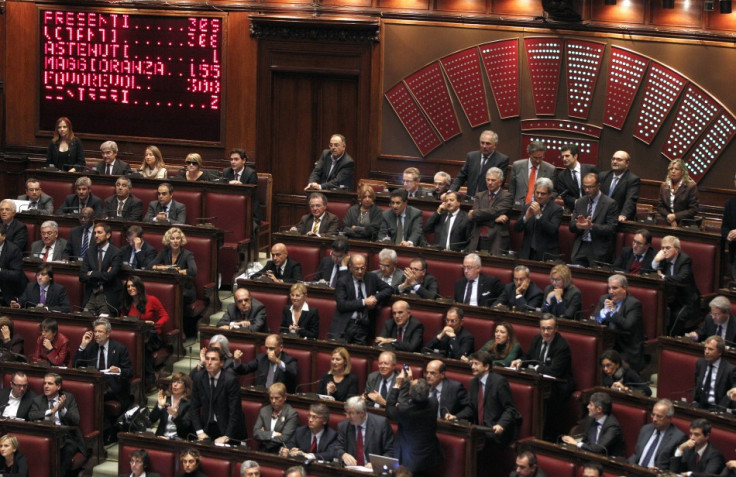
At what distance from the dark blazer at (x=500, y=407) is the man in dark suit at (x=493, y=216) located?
1769 mm

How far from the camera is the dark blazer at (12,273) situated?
30.5 feet

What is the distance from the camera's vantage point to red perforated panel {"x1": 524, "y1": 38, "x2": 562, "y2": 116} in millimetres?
10633

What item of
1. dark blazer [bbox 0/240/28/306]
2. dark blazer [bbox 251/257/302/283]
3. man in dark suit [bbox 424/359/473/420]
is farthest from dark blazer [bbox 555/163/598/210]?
dark blazer [bbox 0/240/28/306]

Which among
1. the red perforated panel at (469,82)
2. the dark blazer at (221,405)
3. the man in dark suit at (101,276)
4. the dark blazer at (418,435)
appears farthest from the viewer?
the red perforated panel at (469,82)

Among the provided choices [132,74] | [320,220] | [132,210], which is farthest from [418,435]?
[132,74]

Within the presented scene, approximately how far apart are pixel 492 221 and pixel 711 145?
2.16 meters

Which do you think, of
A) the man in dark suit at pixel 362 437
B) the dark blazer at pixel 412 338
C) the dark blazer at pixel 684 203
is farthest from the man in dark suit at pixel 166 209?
the dark blazer at pixel 684 203

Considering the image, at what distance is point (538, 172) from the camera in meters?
9.51

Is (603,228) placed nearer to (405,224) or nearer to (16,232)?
(405,224)

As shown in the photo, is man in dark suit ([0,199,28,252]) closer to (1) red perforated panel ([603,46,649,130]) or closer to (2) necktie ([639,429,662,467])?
(1) red perforated panel ([603,46,649,130])

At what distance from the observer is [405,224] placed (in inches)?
371

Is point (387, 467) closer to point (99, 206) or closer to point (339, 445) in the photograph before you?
point (339, 445)

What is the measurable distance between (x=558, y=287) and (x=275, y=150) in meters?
4.05

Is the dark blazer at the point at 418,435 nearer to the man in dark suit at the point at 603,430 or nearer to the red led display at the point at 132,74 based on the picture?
the man in dark suit at the point at 603,430
